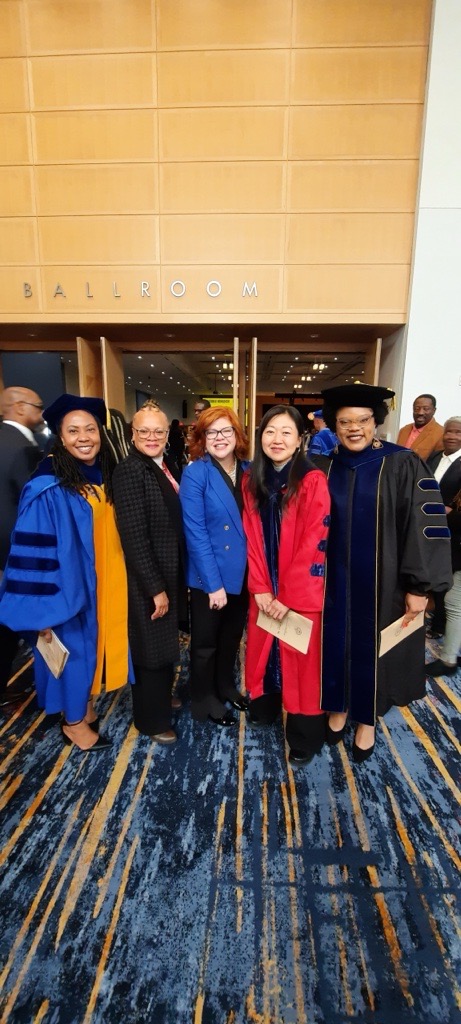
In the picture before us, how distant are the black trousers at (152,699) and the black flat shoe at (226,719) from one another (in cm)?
28

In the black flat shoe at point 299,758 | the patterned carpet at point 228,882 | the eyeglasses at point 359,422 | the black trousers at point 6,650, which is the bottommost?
the patterned carpet at point 228,882

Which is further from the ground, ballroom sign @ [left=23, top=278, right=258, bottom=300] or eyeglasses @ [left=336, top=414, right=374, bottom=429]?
ballroom sign @ [left=23, top=278, right=258, bottom=300]

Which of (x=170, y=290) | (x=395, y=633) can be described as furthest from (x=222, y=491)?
(x=170, y=290)

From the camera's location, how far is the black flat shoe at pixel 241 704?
2533 millimetres

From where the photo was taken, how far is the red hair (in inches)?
79.8

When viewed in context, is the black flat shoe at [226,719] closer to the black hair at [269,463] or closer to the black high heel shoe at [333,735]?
the black high heel shoe at [333,735]

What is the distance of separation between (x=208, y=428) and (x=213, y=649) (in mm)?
1206

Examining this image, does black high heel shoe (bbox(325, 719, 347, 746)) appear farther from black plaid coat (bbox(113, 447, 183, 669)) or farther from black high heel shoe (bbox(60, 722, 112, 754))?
black high heel shoe (bbox(60, 722, 112, 754))

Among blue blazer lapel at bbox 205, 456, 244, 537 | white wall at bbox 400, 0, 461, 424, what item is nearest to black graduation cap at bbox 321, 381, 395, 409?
blue blazer lapel at bbox 205, 456, 244, 537

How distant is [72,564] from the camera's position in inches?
73.9

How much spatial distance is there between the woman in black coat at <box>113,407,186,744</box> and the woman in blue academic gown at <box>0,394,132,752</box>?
0.41 ft

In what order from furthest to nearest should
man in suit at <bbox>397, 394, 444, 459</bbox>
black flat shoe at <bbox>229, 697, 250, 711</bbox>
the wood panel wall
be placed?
the wood panel wall → man in suit at <bbox>397, 394, 444, 459</bbox> → black flat shoe at <bbox>229, 697, 250, 711</bbox>

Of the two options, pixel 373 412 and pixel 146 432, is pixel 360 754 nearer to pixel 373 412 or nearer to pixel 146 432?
pixel 373 412

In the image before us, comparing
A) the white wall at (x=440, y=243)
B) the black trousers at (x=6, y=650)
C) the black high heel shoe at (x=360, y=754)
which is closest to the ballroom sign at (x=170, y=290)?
the white wall at (x=440, y=243)
